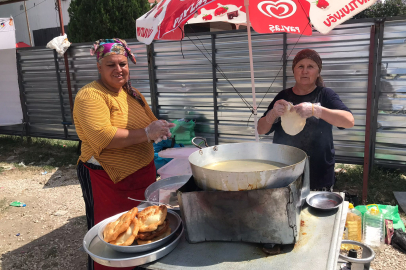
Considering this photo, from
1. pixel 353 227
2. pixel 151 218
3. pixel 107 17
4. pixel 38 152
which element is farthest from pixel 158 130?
pixel 107 17

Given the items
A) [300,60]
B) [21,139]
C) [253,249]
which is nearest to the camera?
[253,249]

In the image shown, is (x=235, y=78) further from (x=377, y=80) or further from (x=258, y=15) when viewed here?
(x=258, y=15)

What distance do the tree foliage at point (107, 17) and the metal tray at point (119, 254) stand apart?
362 inches

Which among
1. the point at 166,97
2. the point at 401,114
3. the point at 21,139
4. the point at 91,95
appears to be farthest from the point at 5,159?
the point at 401,114

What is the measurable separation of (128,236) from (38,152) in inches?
267

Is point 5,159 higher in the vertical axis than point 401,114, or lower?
lower

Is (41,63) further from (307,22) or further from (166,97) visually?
(307,22)

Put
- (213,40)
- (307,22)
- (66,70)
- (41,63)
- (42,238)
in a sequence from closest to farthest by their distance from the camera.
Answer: (307,22), (42,238), (213,40), (66,70), (41,63)

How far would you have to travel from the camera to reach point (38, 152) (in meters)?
7.19

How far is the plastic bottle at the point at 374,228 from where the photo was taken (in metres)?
3.08

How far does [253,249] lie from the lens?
1.39 m

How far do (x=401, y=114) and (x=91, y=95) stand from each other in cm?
410

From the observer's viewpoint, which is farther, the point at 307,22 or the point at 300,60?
the point at 307,22

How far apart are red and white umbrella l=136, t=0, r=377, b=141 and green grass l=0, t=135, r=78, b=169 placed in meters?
4.69
